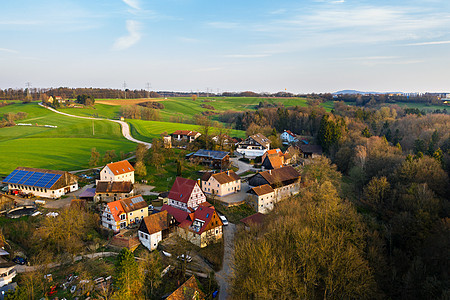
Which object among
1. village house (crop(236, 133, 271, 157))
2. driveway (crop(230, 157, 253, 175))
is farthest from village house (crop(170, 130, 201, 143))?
driveway (crop(230, 157, 253, 175))

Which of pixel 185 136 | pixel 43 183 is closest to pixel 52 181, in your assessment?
pixel 43 183

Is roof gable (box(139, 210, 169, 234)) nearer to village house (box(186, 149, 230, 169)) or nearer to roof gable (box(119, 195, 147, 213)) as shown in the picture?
roof gable (box(119, 195, 147, 213))

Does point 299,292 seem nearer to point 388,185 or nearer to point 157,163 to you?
point 388,185

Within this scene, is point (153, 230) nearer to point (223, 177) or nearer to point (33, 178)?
point (223, 177)

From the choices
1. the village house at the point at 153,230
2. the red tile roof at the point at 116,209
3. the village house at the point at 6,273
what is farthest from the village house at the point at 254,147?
the village house at the point at 6,273

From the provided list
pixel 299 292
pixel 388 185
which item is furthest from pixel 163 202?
pixel 388 185
